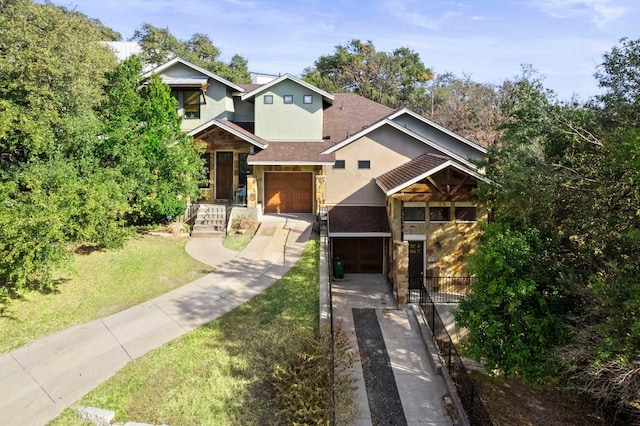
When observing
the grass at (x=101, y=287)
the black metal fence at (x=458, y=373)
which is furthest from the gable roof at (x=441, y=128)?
the grass at (x=101, y=287)

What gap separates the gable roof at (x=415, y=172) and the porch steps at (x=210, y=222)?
305 inches

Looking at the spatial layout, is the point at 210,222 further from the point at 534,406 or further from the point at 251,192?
the point at 534,406

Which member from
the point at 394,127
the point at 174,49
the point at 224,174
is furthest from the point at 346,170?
the point at 174,49

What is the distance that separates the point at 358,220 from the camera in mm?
19844

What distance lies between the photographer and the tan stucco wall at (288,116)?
22141mm

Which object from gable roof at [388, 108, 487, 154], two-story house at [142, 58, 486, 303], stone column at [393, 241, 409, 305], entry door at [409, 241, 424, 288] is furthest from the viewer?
gable roof at [388, 108, 487, 154]

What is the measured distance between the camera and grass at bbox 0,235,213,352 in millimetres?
11508

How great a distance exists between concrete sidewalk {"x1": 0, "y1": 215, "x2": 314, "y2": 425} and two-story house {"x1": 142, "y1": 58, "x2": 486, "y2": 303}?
15.0 feet

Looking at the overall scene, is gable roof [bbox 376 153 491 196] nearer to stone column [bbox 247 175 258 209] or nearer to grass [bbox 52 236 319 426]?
stone column [bbox 247 175 258 209]

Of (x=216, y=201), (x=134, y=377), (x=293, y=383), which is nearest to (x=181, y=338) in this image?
(x=134, y=377)

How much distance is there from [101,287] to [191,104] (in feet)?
42.0

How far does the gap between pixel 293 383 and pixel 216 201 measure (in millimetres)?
15220

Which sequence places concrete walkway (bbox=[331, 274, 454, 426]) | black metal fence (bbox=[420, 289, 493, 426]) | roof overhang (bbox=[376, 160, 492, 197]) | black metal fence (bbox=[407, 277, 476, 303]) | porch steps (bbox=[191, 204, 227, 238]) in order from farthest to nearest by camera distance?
porch steps (bbox=[191, 204, 227, 238]) → black metal fence (bbox=[407, 277, 476, 303]) → roof overhang (bbox=[376, 160, 492, 197]) → concrete walkway (bbox=[331, 274, 454, 426]) → black metal fence (bbox=[420, 289, 493, 426])

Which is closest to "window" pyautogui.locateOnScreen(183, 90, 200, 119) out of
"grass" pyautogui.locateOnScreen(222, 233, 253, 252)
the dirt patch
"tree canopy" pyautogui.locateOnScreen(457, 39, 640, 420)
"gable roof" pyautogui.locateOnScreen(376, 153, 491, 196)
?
"grass" pyautogui.locateOnScreen(222, 233, 253, 252)
